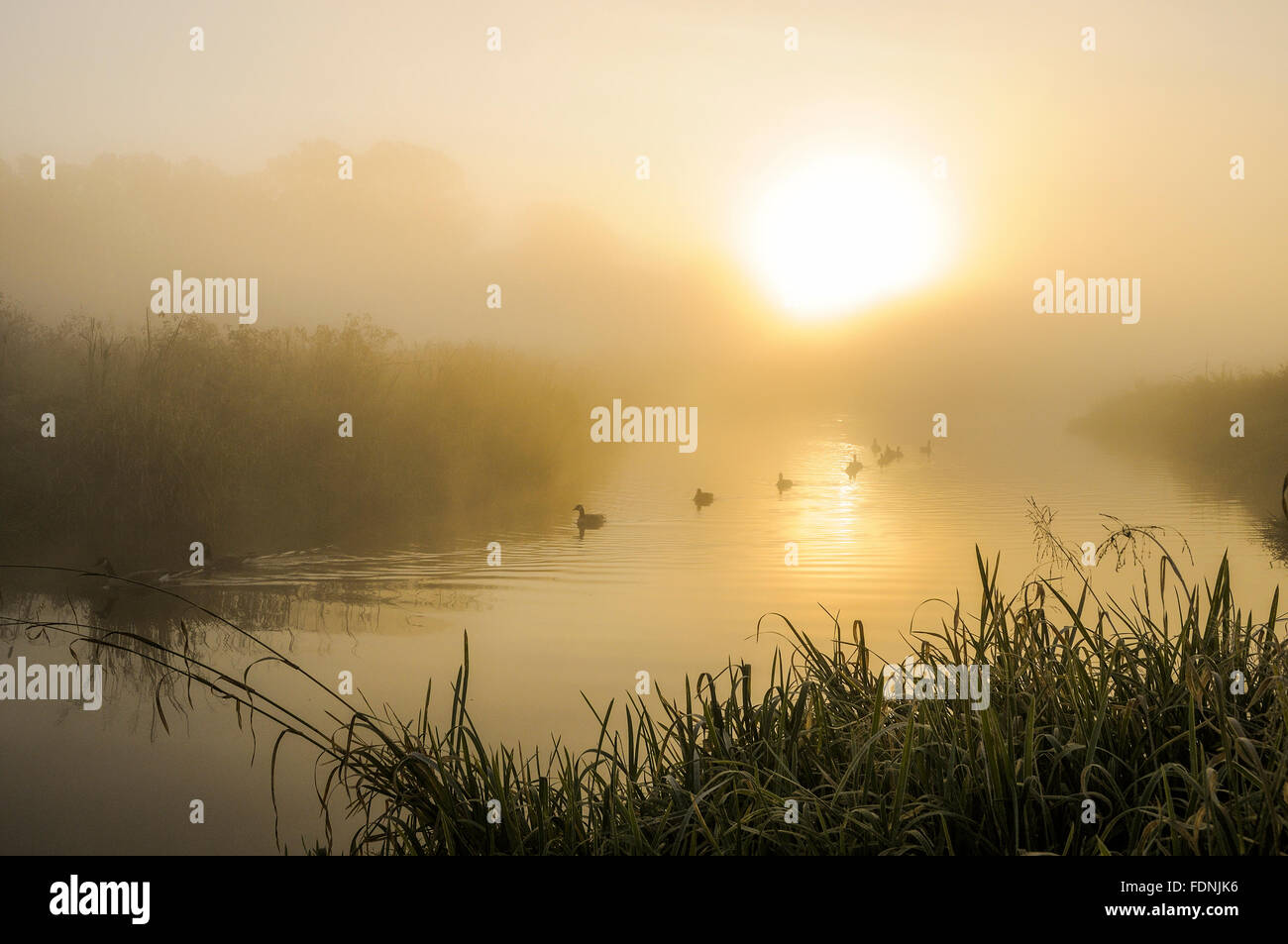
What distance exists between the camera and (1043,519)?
9.99ft

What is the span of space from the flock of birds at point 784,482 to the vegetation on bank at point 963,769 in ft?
25.0

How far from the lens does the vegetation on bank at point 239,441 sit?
10.0 metres

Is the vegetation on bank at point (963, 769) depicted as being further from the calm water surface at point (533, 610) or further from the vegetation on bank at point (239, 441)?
the vegetation on bank at point (239, 441)

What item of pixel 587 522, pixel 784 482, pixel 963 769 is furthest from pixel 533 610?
pixel 784 482

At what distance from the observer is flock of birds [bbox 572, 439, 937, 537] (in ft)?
35.0

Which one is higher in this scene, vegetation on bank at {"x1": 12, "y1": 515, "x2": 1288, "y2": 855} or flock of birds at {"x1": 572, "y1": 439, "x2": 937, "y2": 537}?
flock of birds at {"x1": 572, "y1": 439, "x2": 937, "y2": 537}

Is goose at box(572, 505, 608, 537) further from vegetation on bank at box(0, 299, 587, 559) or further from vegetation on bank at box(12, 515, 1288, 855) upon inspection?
vegetation on bank at box(12, 515, 1288, 855)

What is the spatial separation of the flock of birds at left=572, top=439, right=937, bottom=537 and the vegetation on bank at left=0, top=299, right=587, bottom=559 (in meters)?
1.87

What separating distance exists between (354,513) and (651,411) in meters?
5.63

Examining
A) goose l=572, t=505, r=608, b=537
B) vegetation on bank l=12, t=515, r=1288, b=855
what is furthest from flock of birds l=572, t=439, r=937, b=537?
vegetation on bank l=12, t=515, r=1288, b=855

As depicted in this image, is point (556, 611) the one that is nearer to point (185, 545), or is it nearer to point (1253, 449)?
point (185, 545)

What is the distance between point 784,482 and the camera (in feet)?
45.2

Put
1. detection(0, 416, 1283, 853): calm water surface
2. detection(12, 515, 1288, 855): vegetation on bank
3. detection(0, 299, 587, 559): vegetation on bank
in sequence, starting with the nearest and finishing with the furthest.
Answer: detection(12, 515, 1288, 855): vegetation on bank
detection(0, 416, 1283, 853): calm water surface
detection(0, 299, 587, 559): vegetation on bank

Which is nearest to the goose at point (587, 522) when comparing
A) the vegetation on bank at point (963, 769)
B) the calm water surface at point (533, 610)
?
the calm water surface at point (533, 610)
